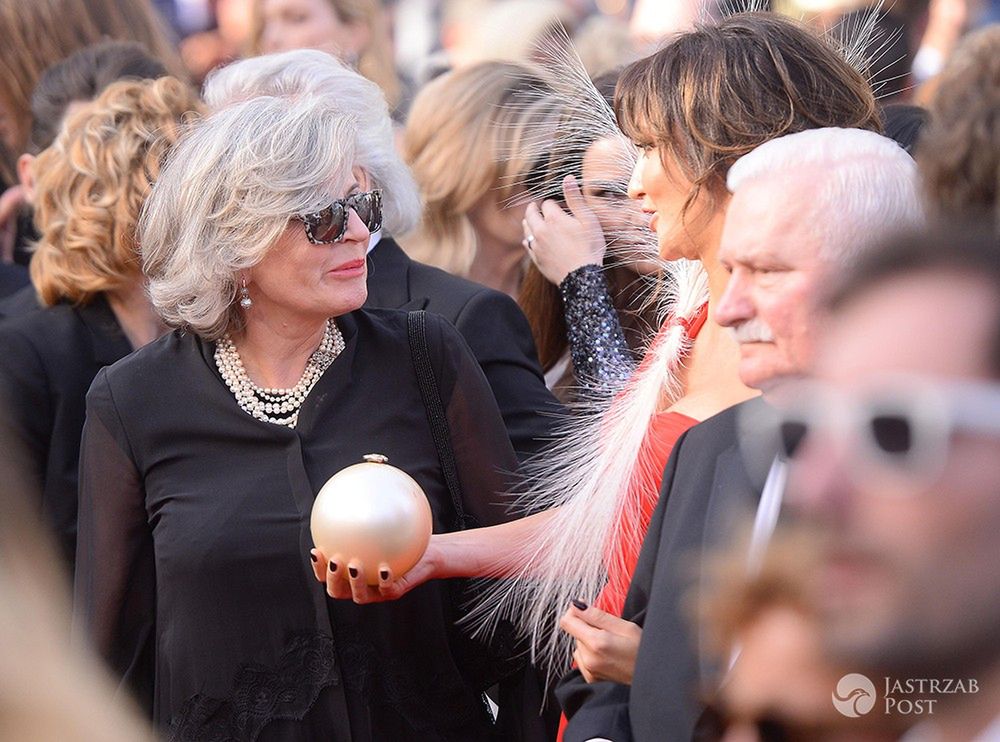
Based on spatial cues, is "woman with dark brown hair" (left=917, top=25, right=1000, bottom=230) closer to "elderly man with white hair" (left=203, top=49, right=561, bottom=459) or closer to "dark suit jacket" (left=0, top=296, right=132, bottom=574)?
"elderly man with white hair" (left=203, top=49, right=561, bottom=459)

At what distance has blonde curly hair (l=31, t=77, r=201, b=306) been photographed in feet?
13.6

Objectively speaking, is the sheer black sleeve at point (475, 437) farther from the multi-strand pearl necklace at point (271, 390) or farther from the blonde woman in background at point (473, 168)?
the blonde woman in background at point (473, 168)

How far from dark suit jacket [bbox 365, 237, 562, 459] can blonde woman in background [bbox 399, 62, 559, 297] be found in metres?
0.71

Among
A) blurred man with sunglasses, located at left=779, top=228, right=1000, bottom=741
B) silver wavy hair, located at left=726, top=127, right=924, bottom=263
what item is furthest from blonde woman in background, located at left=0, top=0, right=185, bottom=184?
blurred man with sunglasses, located at left=779, top=228, right=1000, bottom=741

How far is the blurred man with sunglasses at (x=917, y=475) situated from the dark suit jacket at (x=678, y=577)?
0.73 m

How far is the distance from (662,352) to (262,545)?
997 mm

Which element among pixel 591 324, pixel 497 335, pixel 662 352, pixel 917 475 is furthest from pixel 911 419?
pixel 591 324

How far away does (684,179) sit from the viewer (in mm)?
3025

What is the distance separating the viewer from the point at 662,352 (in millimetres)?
3314

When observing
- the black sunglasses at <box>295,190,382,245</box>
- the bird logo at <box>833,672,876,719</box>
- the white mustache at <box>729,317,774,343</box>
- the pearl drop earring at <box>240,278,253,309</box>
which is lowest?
the pearl drop earring at <box>240,278,253,309</box>

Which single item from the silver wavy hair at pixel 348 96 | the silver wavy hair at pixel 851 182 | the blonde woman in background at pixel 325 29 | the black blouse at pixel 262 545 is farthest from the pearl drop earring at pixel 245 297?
the blonde woman in background at pixel 325 29

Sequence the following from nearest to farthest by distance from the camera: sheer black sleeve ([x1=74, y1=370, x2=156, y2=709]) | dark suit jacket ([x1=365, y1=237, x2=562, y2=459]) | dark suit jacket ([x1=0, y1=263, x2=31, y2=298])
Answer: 1. sheer black sleeve ([x1=74, y1=370, x2=156, y2=709])
2. dark suit jacket ([x1=365, y1=237, x2=562, y2=459])
3. dark suit jacket ([x1=0, y1=263, x2=31, y2=298])

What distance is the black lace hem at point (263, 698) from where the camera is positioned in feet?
10.8

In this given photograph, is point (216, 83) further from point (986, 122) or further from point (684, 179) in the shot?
point (986, 122)
